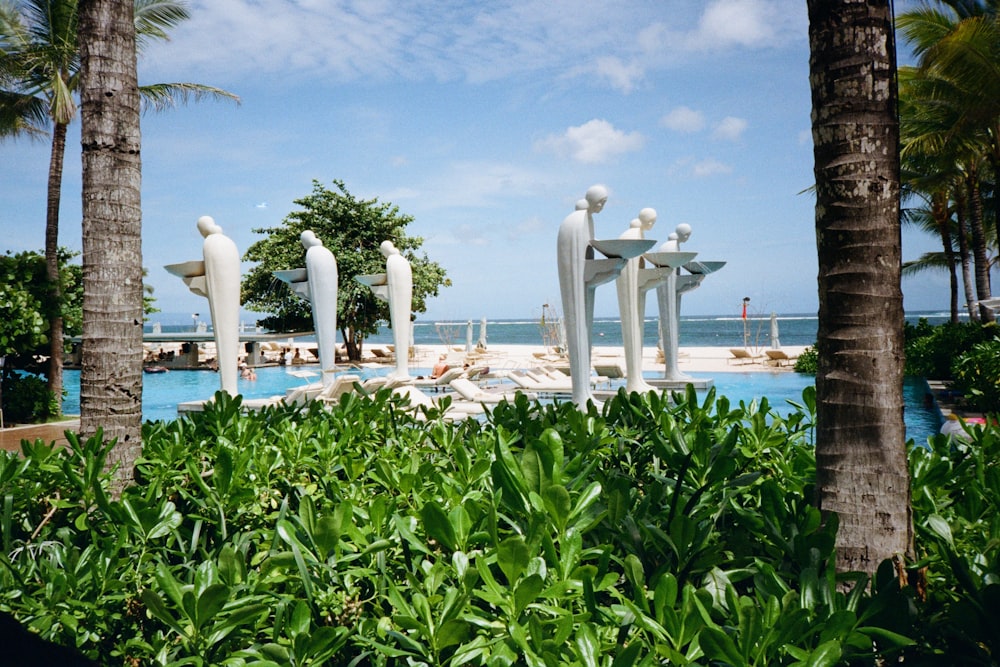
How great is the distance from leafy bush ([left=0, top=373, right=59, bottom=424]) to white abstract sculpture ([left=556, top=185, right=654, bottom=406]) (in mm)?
9641

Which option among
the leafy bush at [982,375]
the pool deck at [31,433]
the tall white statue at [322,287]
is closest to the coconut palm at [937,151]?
the leafy bush at [982,375]

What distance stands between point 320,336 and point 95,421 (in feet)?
21.6

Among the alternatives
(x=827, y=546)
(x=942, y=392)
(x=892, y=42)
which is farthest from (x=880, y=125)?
(x=942, y=392)

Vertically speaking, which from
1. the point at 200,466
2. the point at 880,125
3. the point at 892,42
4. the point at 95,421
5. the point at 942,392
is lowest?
the point at 942,392

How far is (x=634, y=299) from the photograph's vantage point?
7715mm

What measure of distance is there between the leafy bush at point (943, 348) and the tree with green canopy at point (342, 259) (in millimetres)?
15869

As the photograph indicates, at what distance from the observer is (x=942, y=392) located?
11.1m

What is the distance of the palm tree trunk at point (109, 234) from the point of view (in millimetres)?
2592

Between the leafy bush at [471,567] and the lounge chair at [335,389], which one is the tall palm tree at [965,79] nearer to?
the lounge chair at [335,389]

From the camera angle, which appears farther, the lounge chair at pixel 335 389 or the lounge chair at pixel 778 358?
the lounge chair at pixel 778 358

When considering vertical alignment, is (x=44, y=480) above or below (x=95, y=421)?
below

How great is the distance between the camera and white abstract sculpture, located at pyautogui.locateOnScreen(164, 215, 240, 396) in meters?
7.64

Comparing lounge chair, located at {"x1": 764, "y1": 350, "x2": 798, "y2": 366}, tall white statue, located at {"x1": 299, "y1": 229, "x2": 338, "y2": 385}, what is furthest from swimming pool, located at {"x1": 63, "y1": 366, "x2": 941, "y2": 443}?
tall white statue, located at {"x1": 299, "y1": 229, "x2": 338, "y2": 385}

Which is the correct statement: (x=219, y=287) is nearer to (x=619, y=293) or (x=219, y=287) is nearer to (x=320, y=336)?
(x=320, y=336)
